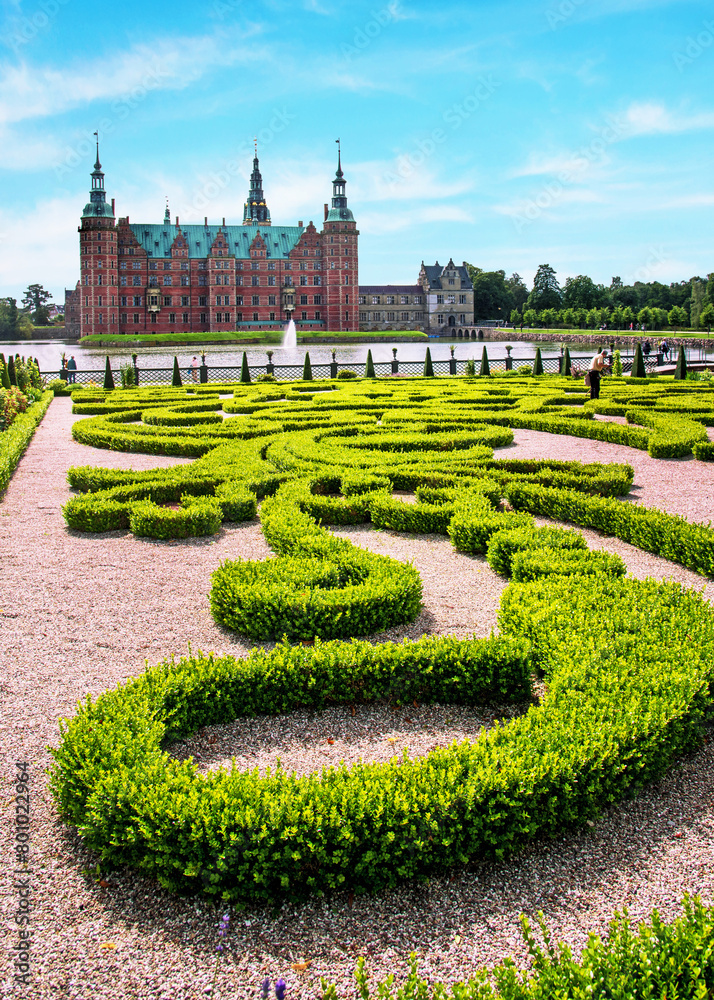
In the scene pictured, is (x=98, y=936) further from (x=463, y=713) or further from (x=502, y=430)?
(x=502, y=430)

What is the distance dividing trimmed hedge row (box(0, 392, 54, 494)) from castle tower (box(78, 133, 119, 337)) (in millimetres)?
67708

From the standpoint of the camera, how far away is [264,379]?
24.7 m

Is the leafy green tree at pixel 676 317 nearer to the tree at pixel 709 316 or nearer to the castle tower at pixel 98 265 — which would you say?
the tree at pixel 709 316

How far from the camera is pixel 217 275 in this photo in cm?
8400

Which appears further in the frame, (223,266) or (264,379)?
(223,266)

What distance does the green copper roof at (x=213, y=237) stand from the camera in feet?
275

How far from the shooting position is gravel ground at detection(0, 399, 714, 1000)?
94.7 inches

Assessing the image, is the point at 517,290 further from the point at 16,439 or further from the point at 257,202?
the point at 16,439

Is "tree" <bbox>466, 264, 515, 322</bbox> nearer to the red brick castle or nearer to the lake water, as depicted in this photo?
the red brick castle

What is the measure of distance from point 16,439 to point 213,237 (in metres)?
81.0

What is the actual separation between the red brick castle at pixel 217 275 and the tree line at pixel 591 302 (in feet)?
81.0

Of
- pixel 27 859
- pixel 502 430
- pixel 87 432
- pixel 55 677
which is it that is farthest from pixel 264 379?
pixel 27 859

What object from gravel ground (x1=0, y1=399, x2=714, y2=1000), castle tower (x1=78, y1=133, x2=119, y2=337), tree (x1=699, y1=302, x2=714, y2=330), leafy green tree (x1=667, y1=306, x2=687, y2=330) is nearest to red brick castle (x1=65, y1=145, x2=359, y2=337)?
castle tower (x1=78, y1=133, x2=119, y2=337)

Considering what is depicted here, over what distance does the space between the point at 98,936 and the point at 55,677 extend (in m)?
2.02
